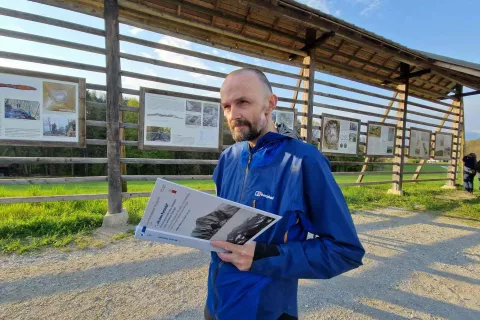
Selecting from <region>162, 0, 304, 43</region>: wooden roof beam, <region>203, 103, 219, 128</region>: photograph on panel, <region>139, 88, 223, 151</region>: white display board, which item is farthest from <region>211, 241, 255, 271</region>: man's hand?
<region>162, 0, 304, 43</region>: wooden roof beam

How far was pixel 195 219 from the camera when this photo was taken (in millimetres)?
1065

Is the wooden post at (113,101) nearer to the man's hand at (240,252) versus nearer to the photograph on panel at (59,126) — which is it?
the photograph on panel at (59,126)

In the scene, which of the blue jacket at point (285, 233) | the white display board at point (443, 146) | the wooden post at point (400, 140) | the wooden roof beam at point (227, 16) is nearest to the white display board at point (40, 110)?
the wooden roof beam at point (227, 16)

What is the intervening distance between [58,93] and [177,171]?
2820 centimetres

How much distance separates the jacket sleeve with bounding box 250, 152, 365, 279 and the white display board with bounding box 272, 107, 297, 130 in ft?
17.1

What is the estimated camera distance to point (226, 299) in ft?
4.24

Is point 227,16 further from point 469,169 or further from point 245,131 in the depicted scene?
point 469,169

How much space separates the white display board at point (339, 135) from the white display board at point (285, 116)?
1270 mm

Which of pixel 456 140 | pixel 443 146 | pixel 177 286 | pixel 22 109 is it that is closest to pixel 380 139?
pixel 443 146

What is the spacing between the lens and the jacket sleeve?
1.11 metres

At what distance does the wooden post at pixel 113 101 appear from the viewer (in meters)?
4.41

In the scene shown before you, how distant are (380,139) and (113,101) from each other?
803 centimetres

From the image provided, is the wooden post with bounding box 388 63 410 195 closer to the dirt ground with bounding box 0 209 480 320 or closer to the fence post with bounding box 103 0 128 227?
the dirt ground with bounding box 0 209 480 320

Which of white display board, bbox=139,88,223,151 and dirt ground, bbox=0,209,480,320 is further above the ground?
white display board, bbox=139,88,223,151
